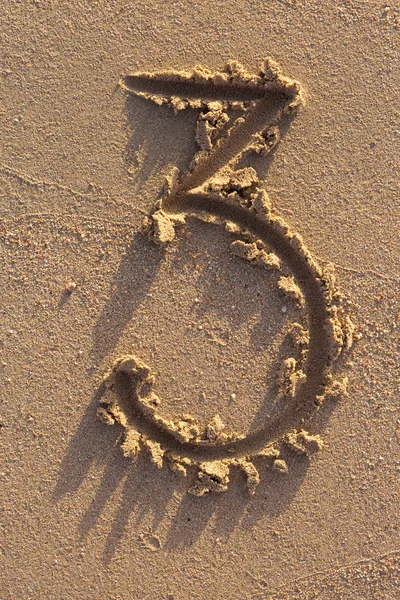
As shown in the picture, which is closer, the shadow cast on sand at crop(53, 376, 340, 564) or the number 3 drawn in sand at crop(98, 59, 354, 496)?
the number 3 drawn in sand at crop(98, 59, 354, 496)

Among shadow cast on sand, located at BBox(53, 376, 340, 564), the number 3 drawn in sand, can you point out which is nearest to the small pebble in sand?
the number 3 drawn in sand

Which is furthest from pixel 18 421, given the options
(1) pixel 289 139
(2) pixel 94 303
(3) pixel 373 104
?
(3) pixel 373 104

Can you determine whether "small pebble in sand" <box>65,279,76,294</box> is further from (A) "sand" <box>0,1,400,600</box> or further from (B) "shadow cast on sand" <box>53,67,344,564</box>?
(B) "shadow cast on sand" <box>53,67,344,564</box>

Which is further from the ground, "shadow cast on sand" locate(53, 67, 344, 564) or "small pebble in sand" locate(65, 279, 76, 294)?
"small pebble in sand" locate(65, 279, 76, 294)

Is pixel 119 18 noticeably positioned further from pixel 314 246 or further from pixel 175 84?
pixel 314 246

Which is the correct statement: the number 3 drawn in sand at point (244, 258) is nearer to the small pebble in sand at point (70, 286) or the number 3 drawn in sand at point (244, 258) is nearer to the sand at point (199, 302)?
the sand at point (199, 302)

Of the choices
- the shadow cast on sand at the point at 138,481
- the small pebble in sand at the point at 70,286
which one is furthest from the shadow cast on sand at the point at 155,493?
the small pebble in sand at the point at 70,286
